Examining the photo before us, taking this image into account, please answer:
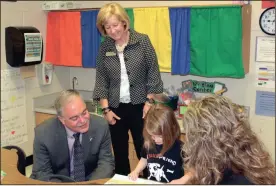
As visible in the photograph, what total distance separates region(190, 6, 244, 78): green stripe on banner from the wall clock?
0.32m

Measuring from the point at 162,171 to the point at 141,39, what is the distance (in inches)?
40.1

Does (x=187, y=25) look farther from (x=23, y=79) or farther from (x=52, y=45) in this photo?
(x=23, y=79)

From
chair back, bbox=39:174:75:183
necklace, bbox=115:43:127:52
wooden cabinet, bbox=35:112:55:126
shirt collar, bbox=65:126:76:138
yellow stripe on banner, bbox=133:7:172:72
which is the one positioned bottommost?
chair back, bbox=39:174:75:183

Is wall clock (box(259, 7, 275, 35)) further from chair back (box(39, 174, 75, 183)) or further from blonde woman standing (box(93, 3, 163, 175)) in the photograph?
chair back (box(39, 174, 75, 183))

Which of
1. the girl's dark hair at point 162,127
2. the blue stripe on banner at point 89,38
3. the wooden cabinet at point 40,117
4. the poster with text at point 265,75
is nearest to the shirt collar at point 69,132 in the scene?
the girl's dark hair at point 162,127

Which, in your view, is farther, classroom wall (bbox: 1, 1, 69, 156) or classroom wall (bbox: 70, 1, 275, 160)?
classroom wall (bbox: 1, 1, 69, 156)

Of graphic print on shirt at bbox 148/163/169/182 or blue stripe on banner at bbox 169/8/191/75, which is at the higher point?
blue stripe on banner at bbox 169/8/191/75

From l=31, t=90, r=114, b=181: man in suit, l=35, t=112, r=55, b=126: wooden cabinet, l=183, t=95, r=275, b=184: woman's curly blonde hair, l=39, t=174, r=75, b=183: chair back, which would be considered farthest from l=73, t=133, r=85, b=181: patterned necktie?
l=35, t=112, r=55, b=126: wooden cabinet

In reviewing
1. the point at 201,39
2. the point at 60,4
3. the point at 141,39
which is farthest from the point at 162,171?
the point at 60,4

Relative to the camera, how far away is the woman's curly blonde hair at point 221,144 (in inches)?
47.2

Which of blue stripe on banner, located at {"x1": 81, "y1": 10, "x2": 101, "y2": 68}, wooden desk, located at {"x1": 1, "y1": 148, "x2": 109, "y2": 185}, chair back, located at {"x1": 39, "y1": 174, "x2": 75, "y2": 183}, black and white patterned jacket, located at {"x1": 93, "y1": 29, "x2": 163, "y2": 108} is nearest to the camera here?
wooden desk, located at {"x1": 1, "y1": 148, "x2": 109, "y2": 185}

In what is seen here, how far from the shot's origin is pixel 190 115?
1.24m

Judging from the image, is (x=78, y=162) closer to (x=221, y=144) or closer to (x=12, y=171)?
(x=12, y=171)

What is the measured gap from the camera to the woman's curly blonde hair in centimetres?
120
